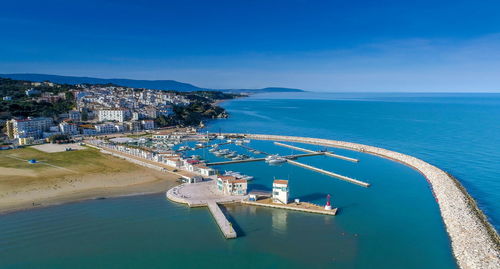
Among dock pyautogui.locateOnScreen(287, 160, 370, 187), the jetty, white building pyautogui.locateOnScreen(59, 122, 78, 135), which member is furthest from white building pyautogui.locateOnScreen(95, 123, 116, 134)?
dock pyautogui.locateOnScreen(287, 160, 370, 187)

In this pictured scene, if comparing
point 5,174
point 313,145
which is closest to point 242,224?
point 5,174

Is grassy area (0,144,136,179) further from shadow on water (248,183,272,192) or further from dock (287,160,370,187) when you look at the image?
dock (287,160,370,187)

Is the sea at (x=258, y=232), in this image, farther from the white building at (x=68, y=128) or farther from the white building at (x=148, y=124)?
the white building at (x=148, y=124)

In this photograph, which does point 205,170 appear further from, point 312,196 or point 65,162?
point 65,162

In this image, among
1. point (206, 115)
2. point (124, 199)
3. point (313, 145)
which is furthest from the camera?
point (206, 115)

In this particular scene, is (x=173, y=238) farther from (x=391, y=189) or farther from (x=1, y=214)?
(x=391, y=189)
